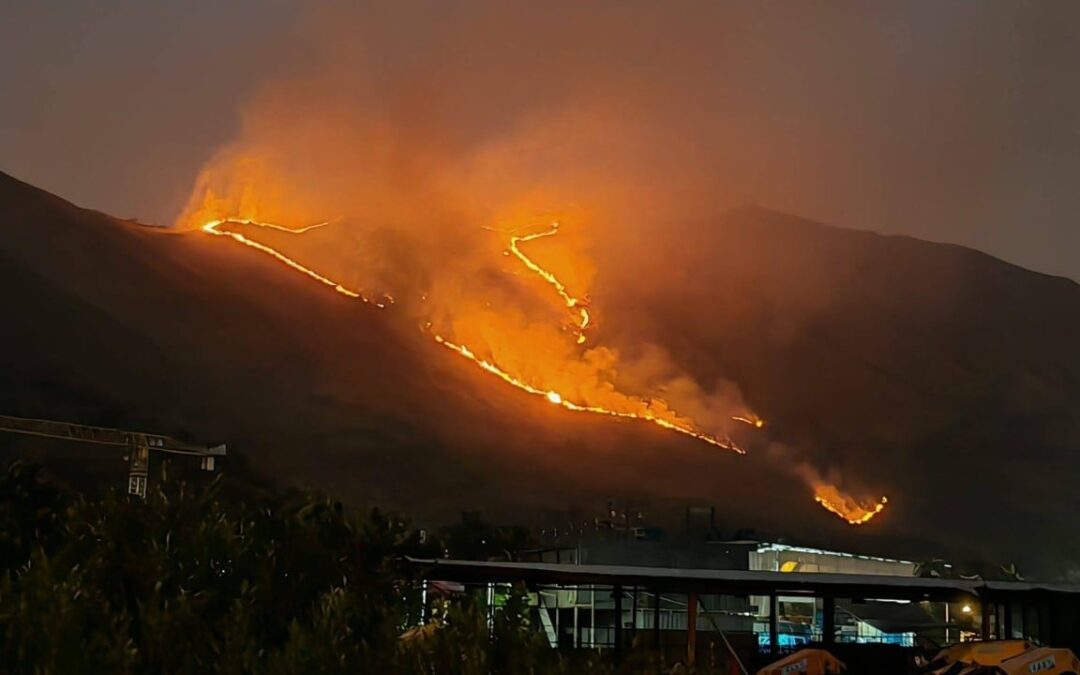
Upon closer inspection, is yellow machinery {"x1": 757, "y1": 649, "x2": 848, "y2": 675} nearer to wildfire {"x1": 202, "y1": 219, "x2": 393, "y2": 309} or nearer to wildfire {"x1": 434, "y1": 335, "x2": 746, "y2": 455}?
wildfire {"x1": 434, "y1": 335, "x2": 746, "y2": 455}

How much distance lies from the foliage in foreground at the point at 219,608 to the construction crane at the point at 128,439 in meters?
101

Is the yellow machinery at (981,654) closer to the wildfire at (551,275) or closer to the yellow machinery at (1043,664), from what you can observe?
the yellow machinery at (1043,664)

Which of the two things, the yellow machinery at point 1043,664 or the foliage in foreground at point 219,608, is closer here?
the foliage in foreground at point 219,608

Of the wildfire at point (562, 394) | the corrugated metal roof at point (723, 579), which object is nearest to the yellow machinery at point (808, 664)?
the corrugated metal roof at point (723, 579)

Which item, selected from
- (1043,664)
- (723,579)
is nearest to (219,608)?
(723,579)

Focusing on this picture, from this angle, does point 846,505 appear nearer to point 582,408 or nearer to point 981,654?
point 582,408

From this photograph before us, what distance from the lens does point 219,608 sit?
30.5 ft

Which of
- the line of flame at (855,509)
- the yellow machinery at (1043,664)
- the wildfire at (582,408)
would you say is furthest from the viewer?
the line of flame at (855,509)

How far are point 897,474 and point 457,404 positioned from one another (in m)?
57.7

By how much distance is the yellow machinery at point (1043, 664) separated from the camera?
691 inches

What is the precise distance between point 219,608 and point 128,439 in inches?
4264

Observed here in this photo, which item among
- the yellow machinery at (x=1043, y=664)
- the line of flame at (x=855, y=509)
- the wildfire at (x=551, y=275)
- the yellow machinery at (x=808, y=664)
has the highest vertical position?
the wildfire at (x=551, y=275)

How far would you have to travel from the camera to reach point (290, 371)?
145 meters

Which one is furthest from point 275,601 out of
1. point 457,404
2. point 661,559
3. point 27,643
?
point 457,404
